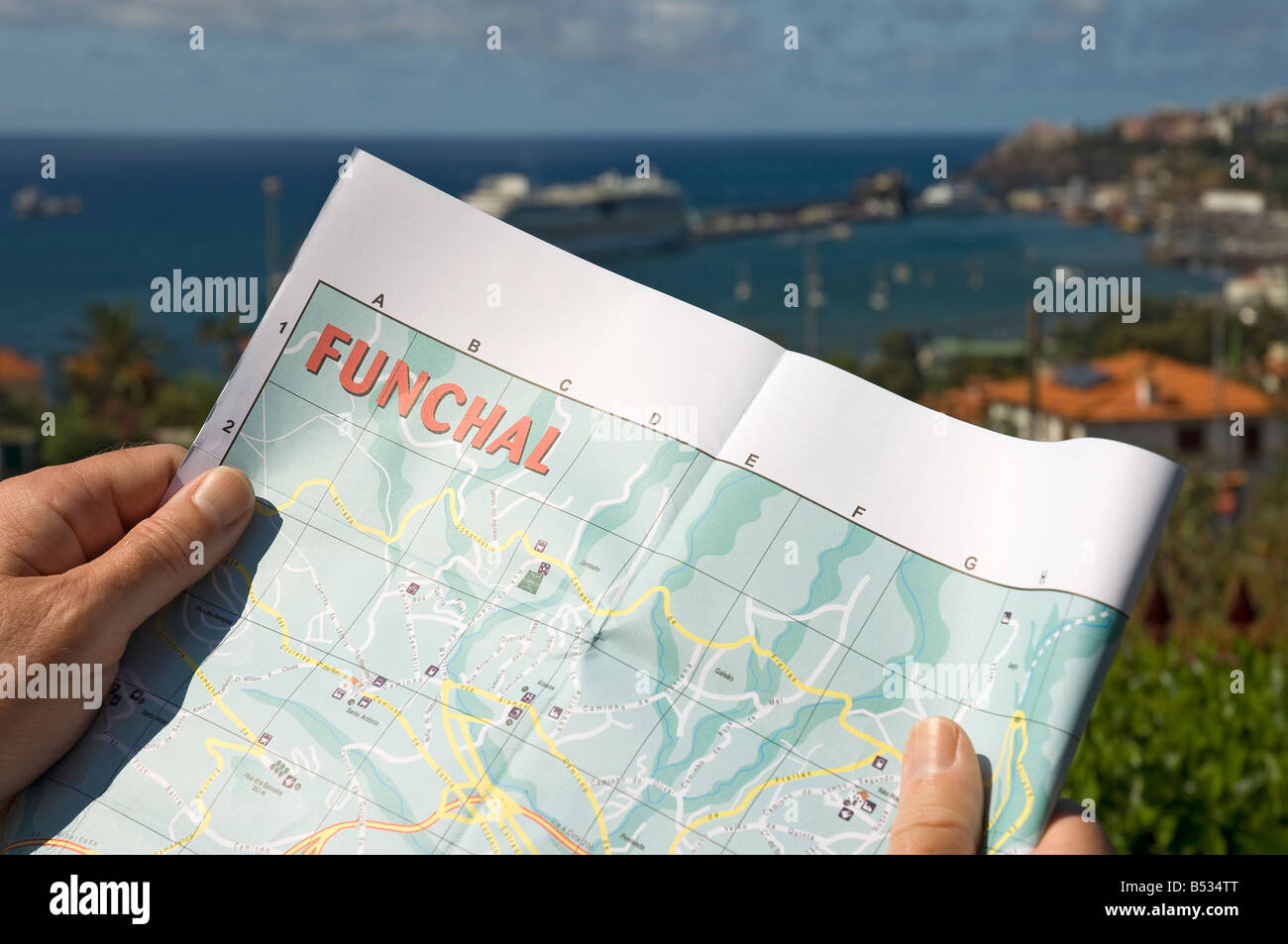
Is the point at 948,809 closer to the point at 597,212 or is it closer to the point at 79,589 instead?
the point at 79,589

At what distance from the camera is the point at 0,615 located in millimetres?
1449

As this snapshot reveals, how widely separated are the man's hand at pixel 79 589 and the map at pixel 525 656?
32 mm

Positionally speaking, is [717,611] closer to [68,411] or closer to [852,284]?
[68,411]

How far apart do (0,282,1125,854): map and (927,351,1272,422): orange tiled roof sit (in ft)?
81.1

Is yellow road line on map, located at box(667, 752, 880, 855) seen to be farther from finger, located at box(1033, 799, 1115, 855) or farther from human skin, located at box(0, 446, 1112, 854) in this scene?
finger, located at box(1033, 799, 1115, 855)

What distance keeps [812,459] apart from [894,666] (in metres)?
0.27

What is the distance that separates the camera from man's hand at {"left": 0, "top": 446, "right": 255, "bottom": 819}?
1.41 m

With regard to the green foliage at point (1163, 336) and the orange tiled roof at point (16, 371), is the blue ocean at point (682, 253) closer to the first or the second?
the orange tiled roof at point (16, 371)

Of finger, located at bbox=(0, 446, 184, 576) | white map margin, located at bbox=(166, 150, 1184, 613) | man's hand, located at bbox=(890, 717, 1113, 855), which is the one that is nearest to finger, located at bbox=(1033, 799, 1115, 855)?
man's hand, located at bbox=(890, 717, 1113, 855)

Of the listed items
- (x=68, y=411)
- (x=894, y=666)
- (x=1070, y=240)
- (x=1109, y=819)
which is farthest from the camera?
(x=1070, y=240)

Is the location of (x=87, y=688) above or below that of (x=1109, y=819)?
above

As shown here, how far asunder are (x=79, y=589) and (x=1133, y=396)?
30.2m

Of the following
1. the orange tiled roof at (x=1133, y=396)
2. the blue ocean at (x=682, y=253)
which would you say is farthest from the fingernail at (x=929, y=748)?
the blue ocean at (x=682, y=253)

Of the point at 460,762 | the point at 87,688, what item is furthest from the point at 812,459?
the point at 87,688
